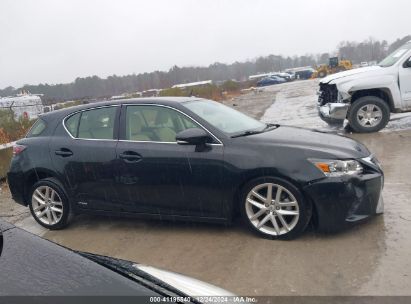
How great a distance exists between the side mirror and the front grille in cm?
643

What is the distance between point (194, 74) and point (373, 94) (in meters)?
84.1

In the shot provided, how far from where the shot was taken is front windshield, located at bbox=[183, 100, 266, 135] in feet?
15.4

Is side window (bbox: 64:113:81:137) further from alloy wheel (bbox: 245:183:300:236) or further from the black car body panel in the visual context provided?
the black car body panel

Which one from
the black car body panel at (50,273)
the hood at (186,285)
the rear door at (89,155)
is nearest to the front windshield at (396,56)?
the rear door at (89,155)

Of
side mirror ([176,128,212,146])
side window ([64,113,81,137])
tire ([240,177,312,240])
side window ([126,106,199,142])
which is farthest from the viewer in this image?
side window ([64,113,81,137])

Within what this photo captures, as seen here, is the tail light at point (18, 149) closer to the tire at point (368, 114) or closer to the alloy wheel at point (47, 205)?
the alloy wheel at point (47, 205)

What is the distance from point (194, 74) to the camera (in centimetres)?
9200

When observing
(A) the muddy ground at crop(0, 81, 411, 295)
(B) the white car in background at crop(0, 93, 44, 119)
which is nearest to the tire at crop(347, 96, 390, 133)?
(A) the muddy ground at crop(0, 81, 411, 295)

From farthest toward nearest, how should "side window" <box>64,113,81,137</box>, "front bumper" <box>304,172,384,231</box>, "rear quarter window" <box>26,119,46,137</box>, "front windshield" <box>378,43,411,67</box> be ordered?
1. "front windshield" <box>378,43,411,67</box>
2. "rear quarter window" <box>26,119,46,137</box>
3. "side window" <box>64,113,81,137</box>
4. "front bumper" <box>304,172,384,231</box>

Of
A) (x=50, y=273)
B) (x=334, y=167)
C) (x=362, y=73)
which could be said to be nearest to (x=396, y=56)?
(x=362, y=73)

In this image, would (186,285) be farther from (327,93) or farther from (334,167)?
(327,93)

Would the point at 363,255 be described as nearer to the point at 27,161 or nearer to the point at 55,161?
the point at 55,161

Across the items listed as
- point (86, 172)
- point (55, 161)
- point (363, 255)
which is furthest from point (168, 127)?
point (363, 255)

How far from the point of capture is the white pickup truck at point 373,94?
9352mm
